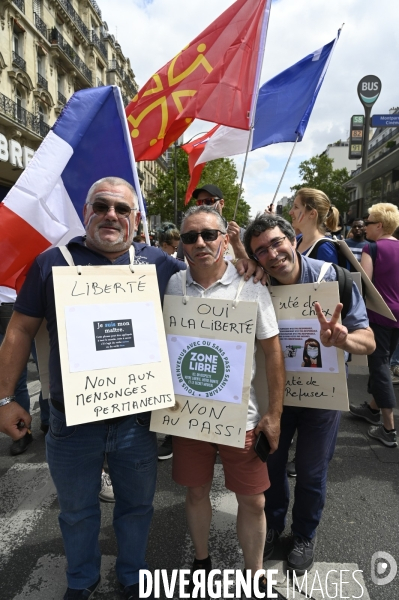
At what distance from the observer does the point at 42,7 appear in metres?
24.8

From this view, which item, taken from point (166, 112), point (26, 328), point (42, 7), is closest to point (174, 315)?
point (26, 328)

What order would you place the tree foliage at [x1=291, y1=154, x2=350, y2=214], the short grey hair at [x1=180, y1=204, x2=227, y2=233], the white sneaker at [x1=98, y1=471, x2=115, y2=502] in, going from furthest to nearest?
the tree foliage at [x1=291, y1=154, x2=350, y2=214] → the white sneaker at [x1=98, y1=471, x2=115, y2=502] → the short grey hair at [x1=180, y1=204, x2=227, y2=233]

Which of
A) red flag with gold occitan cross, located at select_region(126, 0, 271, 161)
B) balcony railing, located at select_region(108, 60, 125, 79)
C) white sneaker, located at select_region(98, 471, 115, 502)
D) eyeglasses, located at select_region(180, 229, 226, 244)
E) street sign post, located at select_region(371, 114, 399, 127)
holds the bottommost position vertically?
white sneaker, located at select_region(98, 471, 115, 502)

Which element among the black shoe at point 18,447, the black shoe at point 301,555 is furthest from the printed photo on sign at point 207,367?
the black shoe at point 18,447

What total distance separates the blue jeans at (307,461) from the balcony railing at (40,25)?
28.7m

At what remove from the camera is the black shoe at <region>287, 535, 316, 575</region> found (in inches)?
87.0

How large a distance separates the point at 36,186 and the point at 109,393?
1.61m

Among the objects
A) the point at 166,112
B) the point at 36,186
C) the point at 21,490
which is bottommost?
the point at 21,490

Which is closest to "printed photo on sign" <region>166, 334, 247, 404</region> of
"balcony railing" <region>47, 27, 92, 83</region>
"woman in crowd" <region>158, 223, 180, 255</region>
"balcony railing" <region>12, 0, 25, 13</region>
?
"woman in crowd" <region>158, 223, 180, 255</region>

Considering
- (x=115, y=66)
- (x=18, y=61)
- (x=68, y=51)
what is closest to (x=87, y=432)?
(x=18, y=61)

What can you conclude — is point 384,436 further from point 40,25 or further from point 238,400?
point 40,25

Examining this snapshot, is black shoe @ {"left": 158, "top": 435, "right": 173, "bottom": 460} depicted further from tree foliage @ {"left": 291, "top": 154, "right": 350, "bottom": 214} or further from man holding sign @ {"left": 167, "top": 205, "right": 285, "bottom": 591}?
tree foliage @ {"left": 291, "top": 154, "right": 350, "bottom": 214}

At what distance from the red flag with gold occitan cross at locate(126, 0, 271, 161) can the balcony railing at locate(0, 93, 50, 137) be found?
18.0 metres

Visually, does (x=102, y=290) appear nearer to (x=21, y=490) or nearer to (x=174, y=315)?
(x=174, y=315)
